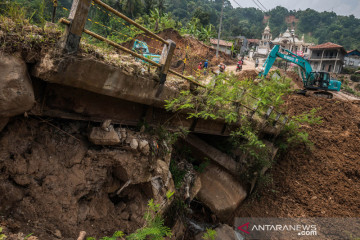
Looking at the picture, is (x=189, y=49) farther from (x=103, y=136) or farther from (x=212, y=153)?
(x=103, y=136)

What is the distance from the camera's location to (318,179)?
364 inches

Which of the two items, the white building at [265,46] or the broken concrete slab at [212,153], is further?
the white building at [265,46]

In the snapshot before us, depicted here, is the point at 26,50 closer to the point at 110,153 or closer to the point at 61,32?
the point at 61,32

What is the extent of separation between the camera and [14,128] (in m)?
3.23

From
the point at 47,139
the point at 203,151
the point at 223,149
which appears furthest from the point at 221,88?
the point at 47,139

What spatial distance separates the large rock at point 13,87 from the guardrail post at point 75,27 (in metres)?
0.58

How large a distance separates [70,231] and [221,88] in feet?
13.4

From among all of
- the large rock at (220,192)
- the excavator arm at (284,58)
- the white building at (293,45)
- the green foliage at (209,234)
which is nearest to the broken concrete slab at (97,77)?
the green foliage at (209,234)

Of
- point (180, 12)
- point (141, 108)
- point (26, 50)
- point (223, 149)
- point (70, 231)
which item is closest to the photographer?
point (26, 50)

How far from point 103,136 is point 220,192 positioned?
16.2 feet

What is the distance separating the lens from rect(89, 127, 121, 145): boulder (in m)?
3.92

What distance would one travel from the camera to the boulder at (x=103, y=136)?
12.9 feet

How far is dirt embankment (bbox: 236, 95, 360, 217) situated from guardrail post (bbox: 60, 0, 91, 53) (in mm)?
7286

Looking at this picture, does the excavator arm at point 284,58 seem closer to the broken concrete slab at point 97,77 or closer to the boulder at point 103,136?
the broken concrete slab at point 97,77
